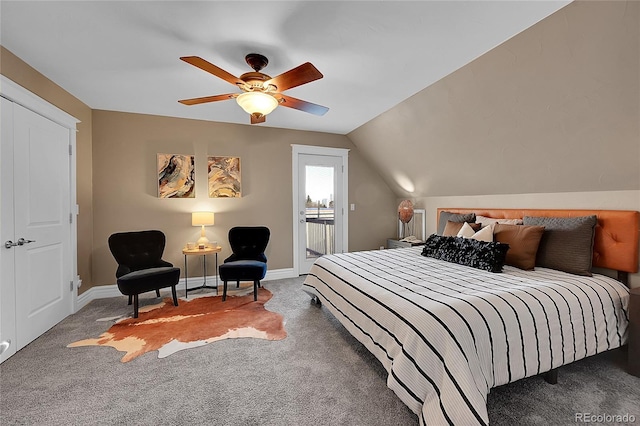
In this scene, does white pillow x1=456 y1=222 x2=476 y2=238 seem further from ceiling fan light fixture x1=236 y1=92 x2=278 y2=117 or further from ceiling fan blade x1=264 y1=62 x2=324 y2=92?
ceiling fan light fixture x1=236 y1=92 x2=278 y2=117

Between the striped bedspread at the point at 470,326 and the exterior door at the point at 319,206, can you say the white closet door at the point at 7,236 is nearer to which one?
the striped bedspread at the point at 470,326

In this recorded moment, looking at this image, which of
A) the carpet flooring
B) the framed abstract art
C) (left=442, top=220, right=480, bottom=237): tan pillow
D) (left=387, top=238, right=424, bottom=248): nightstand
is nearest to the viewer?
the carpet flooring

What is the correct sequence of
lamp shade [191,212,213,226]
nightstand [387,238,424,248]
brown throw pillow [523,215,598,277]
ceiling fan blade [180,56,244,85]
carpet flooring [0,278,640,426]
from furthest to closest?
nightstand [387,238,424,248]
lamp shade [191,212,213,226]
brown throw pillow [523,215,598,277]
ceiling fan blade [180,56,244,85]
carpet flooring [0,278,640,426]

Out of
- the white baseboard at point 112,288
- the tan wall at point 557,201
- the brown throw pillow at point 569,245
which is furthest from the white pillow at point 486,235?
the white baseboard at point 112,288

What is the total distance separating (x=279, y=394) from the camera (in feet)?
5.67

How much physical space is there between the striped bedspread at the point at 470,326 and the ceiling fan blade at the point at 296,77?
5.32 feet

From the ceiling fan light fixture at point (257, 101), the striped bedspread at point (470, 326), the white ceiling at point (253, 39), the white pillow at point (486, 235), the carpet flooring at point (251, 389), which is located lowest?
the carpet flooring at point (251, 389)

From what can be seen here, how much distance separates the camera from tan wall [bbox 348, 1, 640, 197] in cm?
179

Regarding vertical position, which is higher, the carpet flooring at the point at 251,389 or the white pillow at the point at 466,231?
the white pillow at the point at 466,231

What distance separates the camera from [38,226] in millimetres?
2582

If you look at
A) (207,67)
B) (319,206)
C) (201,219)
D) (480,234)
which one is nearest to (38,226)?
(201,219)

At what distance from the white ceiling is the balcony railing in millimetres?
2212

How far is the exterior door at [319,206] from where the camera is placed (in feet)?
15.1

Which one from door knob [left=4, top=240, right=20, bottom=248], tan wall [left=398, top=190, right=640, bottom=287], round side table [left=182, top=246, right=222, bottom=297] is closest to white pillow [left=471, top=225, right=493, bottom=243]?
tan wall [left=398, top=190, right=640, bottom=287]
